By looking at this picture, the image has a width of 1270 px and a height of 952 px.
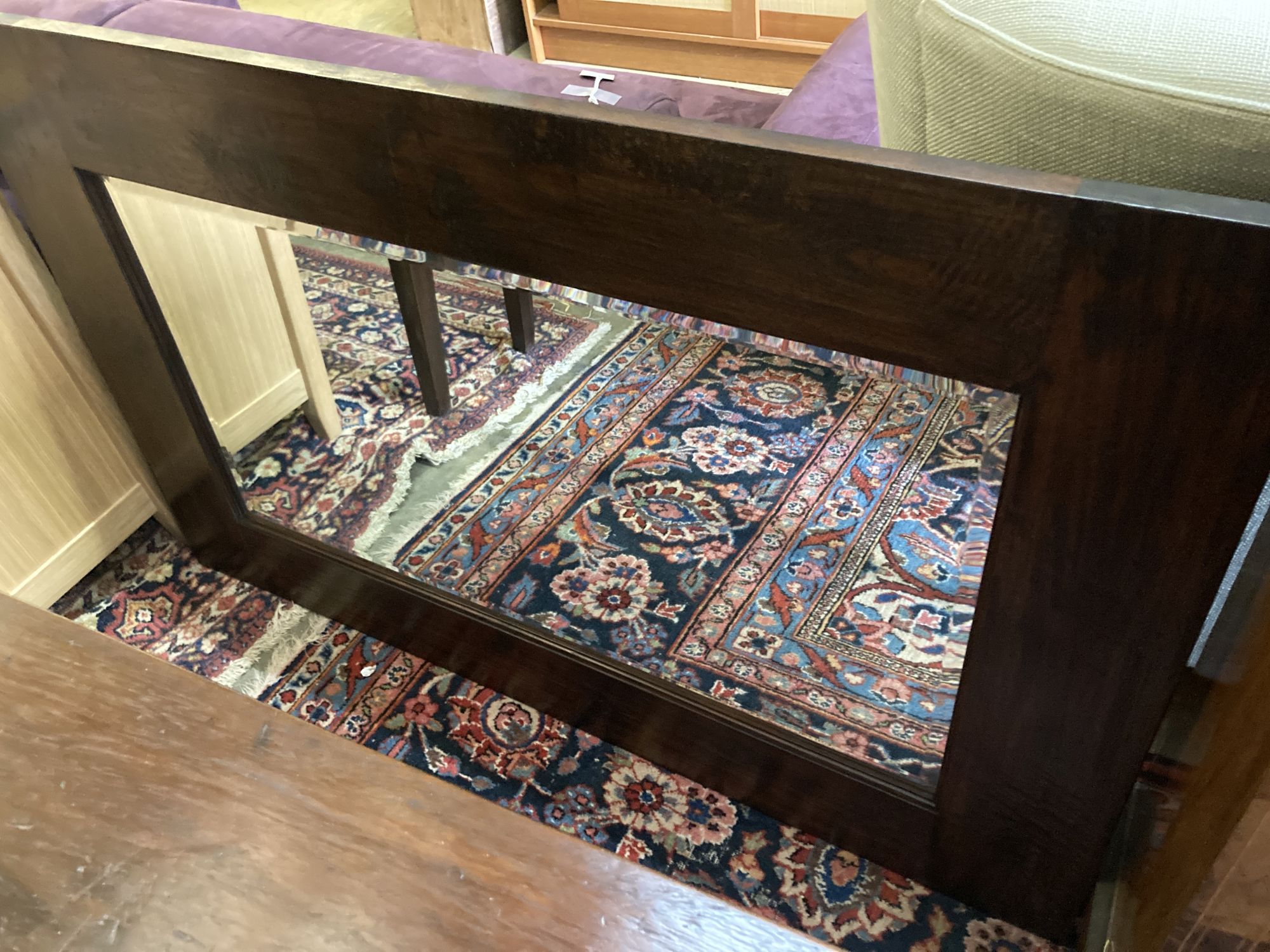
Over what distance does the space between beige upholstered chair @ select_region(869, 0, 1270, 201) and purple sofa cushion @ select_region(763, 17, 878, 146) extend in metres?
0.30

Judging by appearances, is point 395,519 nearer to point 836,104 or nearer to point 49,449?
point 49,449

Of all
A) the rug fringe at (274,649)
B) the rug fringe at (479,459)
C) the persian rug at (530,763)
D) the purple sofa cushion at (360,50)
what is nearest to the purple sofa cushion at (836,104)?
the purple sofa cushion at (360,50)

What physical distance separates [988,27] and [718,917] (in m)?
0.52

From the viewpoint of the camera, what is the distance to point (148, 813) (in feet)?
1.83

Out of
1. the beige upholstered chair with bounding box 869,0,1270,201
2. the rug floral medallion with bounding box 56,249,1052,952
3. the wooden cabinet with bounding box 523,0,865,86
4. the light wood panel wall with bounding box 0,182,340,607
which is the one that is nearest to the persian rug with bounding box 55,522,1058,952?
the rug floral medallion with bounding box 56,249,1052,952

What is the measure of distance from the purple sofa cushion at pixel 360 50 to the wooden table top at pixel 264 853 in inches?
30.1

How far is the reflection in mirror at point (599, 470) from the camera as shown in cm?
100

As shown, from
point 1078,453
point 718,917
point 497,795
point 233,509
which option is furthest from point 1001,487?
point 233,509

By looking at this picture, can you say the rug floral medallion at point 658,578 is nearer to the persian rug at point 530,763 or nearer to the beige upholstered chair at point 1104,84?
the persian rug at point 530,763

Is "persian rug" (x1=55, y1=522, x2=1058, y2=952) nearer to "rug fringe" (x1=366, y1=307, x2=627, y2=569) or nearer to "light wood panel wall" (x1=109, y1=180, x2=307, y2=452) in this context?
"rug fringe" (x1=366, y1=307, x2=627, y2=569)

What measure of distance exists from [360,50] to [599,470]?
26.5 inches

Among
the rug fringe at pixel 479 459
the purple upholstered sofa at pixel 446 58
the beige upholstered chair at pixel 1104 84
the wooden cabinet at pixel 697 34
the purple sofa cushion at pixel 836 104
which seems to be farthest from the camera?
the wooden cabinet at pixel 697 34

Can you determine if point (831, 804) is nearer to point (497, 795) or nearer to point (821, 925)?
point (821, 925)

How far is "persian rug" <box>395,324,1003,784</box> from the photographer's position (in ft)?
3.10
